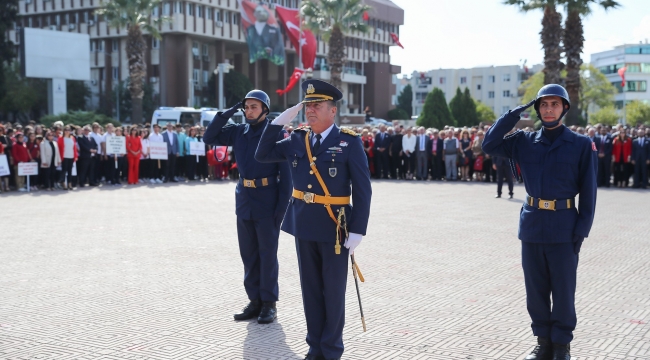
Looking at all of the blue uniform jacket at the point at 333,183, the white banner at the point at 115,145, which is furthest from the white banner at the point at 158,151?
the blue uniform jacket at the point at 333,183

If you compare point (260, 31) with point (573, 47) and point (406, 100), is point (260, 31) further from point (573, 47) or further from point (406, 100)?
point (406, 100)

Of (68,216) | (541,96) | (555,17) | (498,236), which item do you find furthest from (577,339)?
(555,17)

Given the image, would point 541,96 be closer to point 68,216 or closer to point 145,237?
point 145,237

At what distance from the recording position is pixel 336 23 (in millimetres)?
43312

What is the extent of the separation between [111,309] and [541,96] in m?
4.44

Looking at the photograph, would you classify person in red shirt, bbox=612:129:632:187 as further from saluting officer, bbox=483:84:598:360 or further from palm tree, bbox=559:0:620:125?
saluting officer, bbox=483:84:598:360

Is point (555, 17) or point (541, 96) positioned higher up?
point (555, 17)

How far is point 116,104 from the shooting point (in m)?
60.1

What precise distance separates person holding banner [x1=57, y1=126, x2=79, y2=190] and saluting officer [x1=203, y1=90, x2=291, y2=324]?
1529 centimetres

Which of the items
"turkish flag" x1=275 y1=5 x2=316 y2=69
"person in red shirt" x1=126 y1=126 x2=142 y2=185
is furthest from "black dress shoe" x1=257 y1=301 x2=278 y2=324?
"turkish flag" x1=275 y1=5 x2=316 y2=69

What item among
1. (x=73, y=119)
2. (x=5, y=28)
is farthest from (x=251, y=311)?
(x=5, y=28)

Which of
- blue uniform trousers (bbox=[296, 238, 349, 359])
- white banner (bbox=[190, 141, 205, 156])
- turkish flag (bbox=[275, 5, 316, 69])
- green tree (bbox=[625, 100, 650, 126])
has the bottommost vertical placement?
blue uniform trousers (bbox=[296, 238, 349, 359])

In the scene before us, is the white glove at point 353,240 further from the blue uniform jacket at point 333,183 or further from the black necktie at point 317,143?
the black necktie at point 317,143

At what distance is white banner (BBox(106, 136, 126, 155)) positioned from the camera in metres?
22.2
